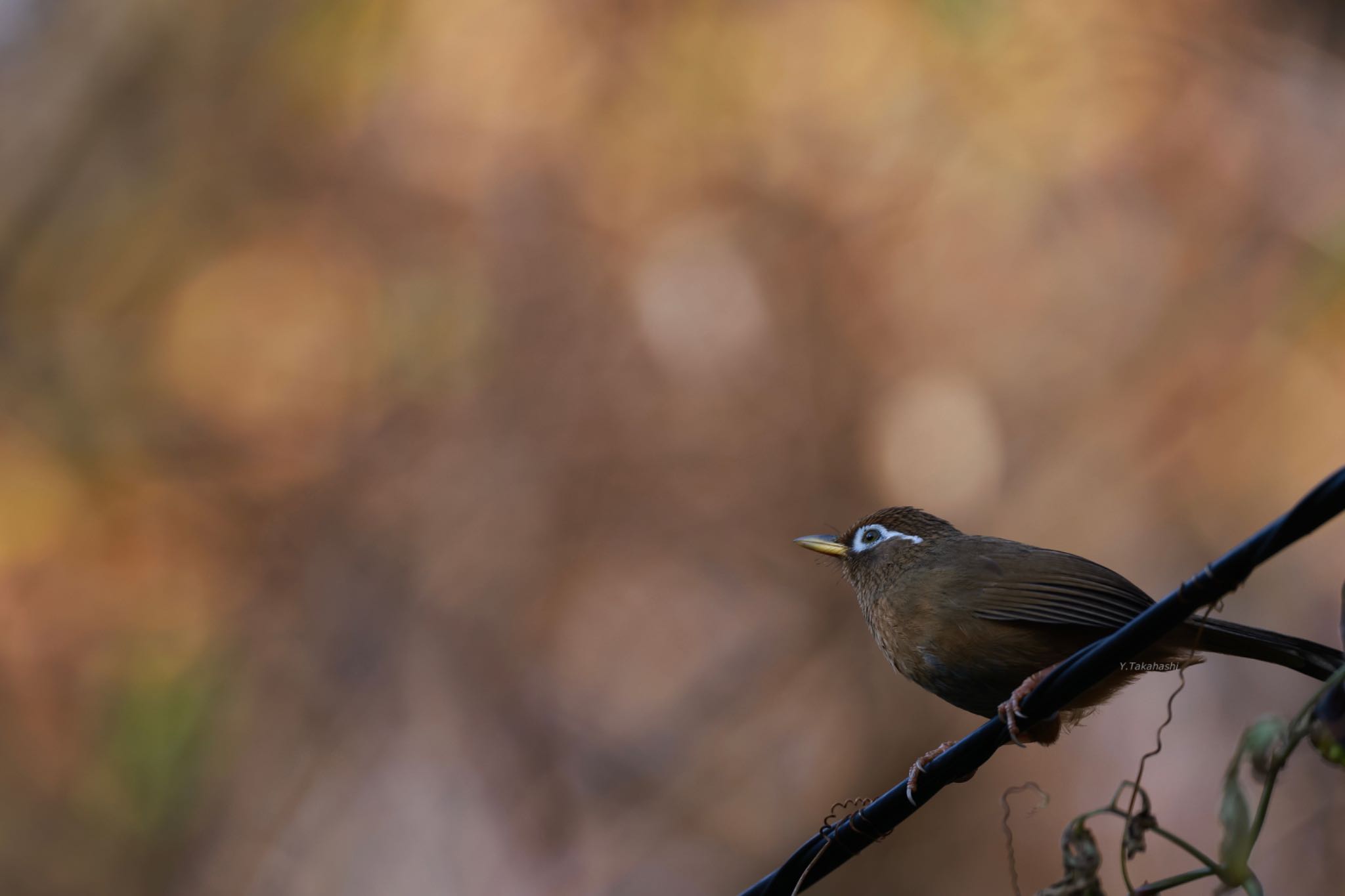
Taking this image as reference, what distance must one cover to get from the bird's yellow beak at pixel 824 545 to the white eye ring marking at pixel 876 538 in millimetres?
54

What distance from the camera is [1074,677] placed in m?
2.78

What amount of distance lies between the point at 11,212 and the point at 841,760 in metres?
8.76

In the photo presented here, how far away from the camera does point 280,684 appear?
10.9 metres

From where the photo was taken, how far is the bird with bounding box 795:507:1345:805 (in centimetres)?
373

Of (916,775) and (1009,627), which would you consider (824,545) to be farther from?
(916,775)

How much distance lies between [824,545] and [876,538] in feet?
0.83

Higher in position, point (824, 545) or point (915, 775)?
point (824, 545)

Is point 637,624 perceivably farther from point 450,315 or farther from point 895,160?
point 895,160

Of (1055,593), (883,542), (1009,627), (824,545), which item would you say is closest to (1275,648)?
(1055,593)

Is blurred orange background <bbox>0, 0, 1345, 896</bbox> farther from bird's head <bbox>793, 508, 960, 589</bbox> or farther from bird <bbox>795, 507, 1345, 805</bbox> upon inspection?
bird <bbox>795, 507, 1345, 805</bbox>

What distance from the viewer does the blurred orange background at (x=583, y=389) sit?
10.3m

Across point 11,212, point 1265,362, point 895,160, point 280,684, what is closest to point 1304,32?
point 1265,362

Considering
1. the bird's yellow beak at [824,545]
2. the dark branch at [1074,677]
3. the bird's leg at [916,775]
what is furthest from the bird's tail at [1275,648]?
the bird's yellow beak at [824,545]

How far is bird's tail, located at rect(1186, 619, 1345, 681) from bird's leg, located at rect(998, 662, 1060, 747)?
0.45 meters
